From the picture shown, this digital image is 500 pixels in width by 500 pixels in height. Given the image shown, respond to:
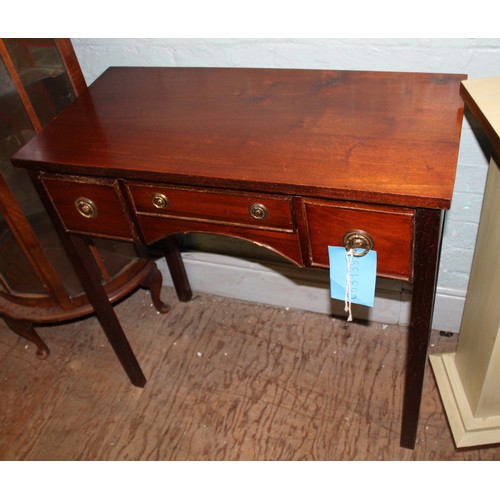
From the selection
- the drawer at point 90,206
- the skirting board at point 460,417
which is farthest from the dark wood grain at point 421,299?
the drawer at point 90,206

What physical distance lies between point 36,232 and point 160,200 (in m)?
0.58

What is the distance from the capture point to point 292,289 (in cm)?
181

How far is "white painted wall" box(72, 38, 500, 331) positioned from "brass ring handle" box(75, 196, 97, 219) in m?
0.48

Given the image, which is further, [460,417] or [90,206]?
Answer: [460,417]

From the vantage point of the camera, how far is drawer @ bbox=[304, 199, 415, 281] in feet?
3.17

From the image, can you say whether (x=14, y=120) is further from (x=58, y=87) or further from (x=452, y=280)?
(x=452, y=280)

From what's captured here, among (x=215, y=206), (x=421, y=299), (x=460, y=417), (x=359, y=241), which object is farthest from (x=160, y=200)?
(x=460, y=417)

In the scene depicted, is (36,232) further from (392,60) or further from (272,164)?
(392,60)

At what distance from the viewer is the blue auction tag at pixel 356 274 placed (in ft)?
3.44

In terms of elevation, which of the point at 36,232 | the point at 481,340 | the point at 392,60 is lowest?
the point at 481,340

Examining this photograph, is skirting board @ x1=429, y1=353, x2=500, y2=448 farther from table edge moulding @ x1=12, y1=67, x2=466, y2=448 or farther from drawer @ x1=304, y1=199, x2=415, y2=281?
drawer @ x1=304, y1=199, x2=415, y2=281

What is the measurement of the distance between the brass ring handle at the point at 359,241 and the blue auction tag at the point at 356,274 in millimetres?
11

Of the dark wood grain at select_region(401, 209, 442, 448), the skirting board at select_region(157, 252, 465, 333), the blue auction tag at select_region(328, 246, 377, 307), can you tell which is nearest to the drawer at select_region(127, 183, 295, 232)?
the blue auction tag at select_region(328, 246, 377, 307)
